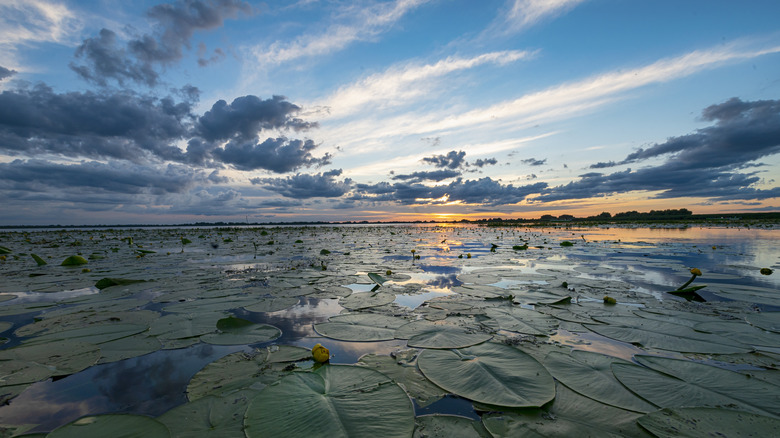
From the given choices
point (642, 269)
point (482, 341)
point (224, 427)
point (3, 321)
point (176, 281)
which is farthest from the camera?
point (642, 269)

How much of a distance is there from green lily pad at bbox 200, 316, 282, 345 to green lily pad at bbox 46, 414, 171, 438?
1055mm

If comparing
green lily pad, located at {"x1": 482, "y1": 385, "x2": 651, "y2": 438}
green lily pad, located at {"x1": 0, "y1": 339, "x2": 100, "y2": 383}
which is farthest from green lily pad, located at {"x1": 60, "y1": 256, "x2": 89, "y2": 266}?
green lily pad, located at {"x1": 482, "y1": 385, "x2": 651, "y2": 438}

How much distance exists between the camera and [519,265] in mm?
6586

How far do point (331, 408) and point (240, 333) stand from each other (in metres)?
1.63

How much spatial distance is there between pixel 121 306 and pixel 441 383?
4.00 meters

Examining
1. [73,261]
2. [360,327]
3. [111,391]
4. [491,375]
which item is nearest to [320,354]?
[360,327]

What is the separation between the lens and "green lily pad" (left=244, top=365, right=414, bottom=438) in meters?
1.31

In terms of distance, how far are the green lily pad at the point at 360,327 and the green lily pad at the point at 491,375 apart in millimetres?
605

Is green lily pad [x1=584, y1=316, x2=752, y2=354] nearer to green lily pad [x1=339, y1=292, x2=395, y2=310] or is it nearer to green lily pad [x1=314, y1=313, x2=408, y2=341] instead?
green lily pad [x1=314, y1=313, x2=408, y2=341]

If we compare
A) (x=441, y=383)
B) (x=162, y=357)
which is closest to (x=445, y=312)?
(x=441, y=383)

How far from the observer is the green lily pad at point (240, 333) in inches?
98.5

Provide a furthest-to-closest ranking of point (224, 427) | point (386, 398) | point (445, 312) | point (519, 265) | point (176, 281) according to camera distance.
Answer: point (519, 265), point (176, 281), point (445, 312), point (386, 398), point (224, 427)

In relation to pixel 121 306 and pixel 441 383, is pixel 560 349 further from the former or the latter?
pixel 121 306

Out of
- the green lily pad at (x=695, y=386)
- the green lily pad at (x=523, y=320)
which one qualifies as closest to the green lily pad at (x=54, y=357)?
the green lily pad at (x=523, y=320)
